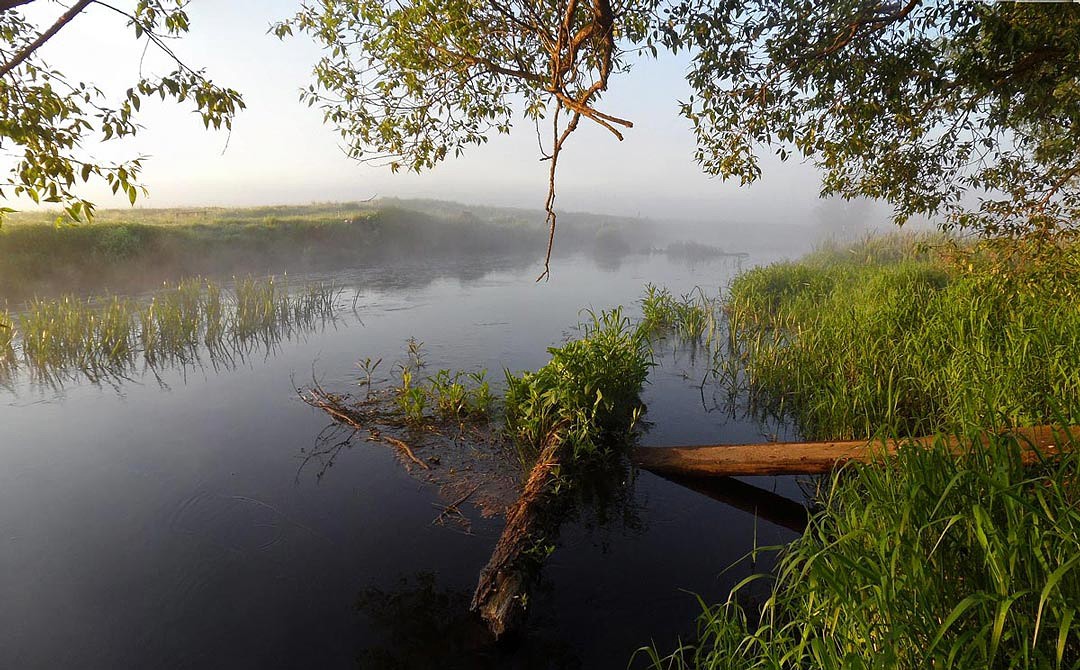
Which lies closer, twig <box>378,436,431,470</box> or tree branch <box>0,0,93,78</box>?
tree branch <box>0,0,93,78</box>

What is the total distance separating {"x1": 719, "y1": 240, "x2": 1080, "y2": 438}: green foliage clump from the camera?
4.32 metres

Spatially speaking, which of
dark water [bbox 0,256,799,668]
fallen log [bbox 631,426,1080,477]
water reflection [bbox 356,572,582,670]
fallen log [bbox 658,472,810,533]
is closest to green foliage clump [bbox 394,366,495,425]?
dark water [bbox 0,256,799,668]

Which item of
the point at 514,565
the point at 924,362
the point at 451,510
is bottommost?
the point at 451,510

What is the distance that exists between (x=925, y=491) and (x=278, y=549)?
15.0 feet

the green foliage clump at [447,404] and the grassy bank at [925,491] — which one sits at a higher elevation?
the grassy bank at [925,491]

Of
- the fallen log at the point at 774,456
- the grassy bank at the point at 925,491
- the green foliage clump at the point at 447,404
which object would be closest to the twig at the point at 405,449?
the green foliage clump at the point at 447,404

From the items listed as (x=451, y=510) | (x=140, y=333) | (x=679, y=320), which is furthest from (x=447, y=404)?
(x=140, y=333)

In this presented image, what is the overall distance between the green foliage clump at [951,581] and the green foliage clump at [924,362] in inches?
22.1

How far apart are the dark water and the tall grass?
1055mm

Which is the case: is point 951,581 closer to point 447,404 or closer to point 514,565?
point 514,565

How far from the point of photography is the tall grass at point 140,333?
8.15 metres

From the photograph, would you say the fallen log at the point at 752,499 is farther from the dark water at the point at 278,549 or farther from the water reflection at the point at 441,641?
the water reflection at the point at 441,641

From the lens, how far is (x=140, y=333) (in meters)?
9.47

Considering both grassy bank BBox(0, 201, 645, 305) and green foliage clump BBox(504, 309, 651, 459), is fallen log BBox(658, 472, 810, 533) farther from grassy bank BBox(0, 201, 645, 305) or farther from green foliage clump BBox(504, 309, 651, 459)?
grassy bank BBox(0, 201, 645, 305)
